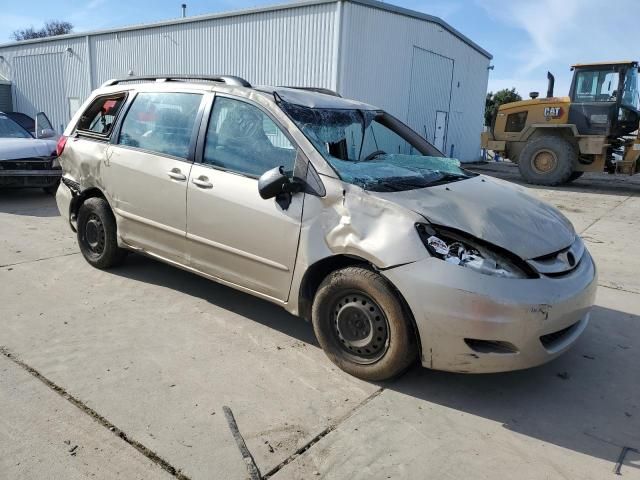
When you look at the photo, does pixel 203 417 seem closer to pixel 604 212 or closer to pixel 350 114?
pixel 350 114

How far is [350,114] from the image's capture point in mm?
4008

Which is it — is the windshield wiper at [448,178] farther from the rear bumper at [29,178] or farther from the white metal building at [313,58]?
the white metal building at [313,58]

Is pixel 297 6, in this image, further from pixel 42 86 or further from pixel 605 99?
pixel 42 86

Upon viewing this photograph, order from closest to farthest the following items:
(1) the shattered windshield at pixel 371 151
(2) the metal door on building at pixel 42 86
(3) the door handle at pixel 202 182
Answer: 1. (1) the shattered windshield at pixel 371 151
2. (3) the door handle at pixel 202 182
3. (2) the metal door on building at pixel 42 86

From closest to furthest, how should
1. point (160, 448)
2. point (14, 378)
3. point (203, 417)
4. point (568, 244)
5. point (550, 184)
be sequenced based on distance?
point (160, 448), point (203, 417), point (14, 378), point (568, 244), point (550, 184)

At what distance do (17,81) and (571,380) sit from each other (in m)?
29.7

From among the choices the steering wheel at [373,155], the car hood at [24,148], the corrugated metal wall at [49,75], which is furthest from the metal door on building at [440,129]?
the steering wheel at [373,155]

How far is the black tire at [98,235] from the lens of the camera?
456 cm

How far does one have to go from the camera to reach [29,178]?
321 inches

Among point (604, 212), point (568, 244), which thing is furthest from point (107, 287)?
point (604, 212)

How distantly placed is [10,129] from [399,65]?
11594 millimetres

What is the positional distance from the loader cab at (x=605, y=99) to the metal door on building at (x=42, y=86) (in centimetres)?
2091

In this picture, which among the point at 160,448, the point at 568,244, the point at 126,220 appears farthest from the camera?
the point at 126,220

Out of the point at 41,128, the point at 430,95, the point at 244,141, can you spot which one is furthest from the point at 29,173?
the point at 430,95
